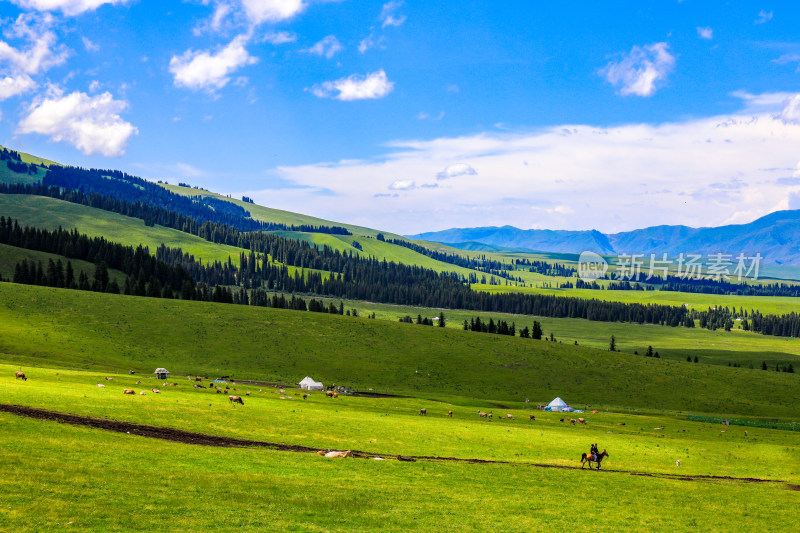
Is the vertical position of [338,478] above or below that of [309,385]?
above

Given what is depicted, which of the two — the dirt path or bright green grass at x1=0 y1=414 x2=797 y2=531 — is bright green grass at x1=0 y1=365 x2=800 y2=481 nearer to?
the dirt path

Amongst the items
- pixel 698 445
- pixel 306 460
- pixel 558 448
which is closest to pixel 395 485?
pixel 306 460

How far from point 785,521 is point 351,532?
73.6ft

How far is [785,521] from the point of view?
93.4 ft

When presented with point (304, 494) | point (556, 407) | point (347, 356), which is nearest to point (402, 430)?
point (304, 494)

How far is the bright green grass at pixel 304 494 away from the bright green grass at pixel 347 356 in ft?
209

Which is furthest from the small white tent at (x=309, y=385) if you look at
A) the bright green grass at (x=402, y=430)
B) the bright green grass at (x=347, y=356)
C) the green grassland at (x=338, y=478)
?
the green grassland at (x=338, y=478)

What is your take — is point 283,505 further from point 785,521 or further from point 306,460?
point 785,521

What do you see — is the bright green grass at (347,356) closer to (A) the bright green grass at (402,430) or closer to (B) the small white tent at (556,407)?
(B) the small white tent at (556,407)

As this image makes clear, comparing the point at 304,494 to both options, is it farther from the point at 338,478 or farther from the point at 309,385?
the point at 309,385

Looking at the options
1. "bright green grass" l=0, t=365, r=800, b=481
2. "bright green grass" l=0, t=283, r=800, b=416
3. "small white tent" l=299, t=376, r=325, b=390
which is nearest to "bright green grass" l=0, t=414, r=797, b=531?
"bright green grass" l=0, t=365, r=800, b=481

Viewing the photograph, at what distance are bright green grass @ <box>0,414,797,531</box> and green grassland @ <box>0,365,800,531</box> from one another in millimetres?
91

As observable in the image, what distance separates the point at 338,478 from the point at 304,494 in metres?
3.99

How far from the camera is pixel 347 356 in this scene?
376 feet
